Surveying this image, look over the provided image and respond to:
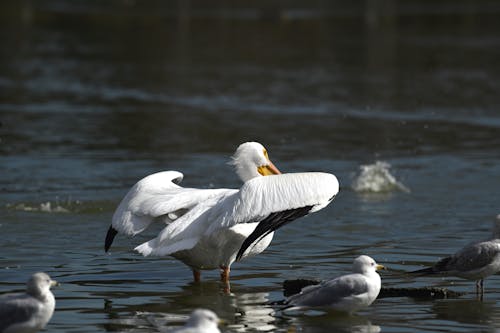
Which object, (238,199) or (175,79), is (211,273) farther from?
(175,79)

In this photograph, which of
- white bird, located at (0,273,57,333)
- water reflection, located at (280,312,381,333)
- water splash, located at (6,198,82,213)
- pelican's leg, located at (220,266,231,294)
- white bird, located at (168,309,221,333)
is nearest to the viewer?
white bird, located at (168,309,221,333)

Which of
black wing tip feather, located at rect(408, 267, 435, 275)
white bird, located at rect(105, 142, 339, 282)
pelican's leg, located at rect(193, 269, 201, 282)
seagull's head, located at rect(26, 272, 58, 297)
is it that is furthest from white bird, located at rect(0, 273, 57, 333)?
black wing tip feather, located at rect(408, 267, 435, 275)

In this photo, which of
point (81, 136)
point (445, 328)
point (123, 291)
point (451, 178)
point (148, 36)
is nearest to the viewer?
point (445, 328)

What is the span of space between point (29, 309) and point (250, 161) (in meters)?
2.96

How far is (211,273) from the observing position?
32.9 ft

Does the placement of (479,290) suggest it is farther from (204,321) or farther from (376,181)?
(376,181)

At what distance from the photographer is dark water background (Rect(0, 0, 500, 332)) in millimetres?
9023

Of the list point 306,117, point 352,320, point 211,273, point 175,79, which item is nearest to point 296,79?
point 175,79

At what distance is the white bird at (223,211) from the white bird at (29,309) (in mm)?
1431

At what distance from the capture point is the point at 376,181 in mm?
14156

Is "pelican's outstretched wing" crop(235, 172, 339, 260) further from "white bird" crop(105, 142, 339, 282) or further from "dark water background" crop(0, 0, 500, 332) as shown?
"dark water background" crop(0, 0, 500, 332)

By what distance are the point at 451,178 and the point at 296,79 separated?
1233 centimetres

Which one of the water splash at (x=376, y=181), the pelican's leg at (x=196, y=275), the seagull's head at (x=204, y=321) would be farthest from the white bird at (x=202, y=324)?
the water splash at (x=376, y=181)

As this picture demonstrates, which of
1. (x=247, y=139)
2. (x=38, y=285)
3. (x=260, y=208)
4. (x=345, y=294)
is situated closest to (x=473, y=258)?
(x=345, y=294)
